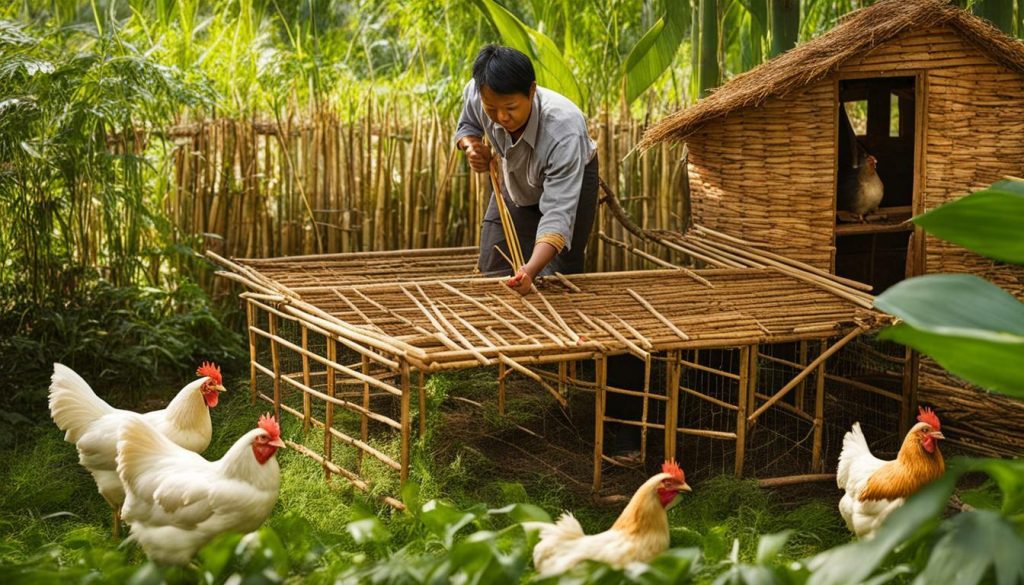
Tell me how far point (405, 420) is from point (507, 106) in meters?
1.51

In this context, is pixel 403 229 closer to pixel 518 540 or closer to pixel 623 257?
pixel 623 257

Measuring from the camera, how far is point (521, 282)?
5.07 m

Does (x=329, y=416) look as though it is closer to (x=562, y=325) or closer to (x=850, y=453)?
(x=562, y=325)

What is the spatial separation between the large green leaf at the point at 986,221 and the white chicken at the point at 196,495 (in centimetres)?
251

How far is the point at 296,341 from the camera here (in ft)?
22.5

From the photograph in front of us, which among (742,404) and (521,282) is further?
(521,282)

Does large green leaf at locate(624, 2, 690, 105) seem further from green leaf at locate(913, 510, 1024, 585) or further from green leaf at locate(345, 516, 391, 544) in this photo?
green leaf at locate(913, 510, 1024, 585)

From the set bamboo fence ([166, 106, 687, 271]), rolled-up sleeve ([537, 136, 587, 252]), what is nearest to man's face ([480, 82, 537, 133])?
rolled-up sleeve ([537, 136, 587, 252])

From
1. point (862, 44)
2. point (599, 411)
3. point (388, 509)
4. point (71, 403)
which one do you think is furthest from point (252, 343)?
point (862, 44)

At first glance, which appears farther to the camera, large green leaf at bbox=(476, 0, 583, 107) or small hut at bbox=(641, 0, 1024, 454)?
large green leaf at bbox=(476, 0, 583, 107)

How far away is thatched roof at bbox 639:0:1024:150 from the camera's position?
5504 millimetres

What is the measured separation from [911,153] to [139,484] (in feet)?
16.4

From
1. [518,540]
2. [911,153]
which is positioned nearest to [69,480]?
[518,540]

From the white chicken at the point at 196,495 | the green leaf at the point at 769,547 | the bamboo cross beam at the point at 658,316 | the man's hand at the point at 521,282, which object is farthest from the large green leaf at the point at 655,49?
the green leaf at the point at 769,547
